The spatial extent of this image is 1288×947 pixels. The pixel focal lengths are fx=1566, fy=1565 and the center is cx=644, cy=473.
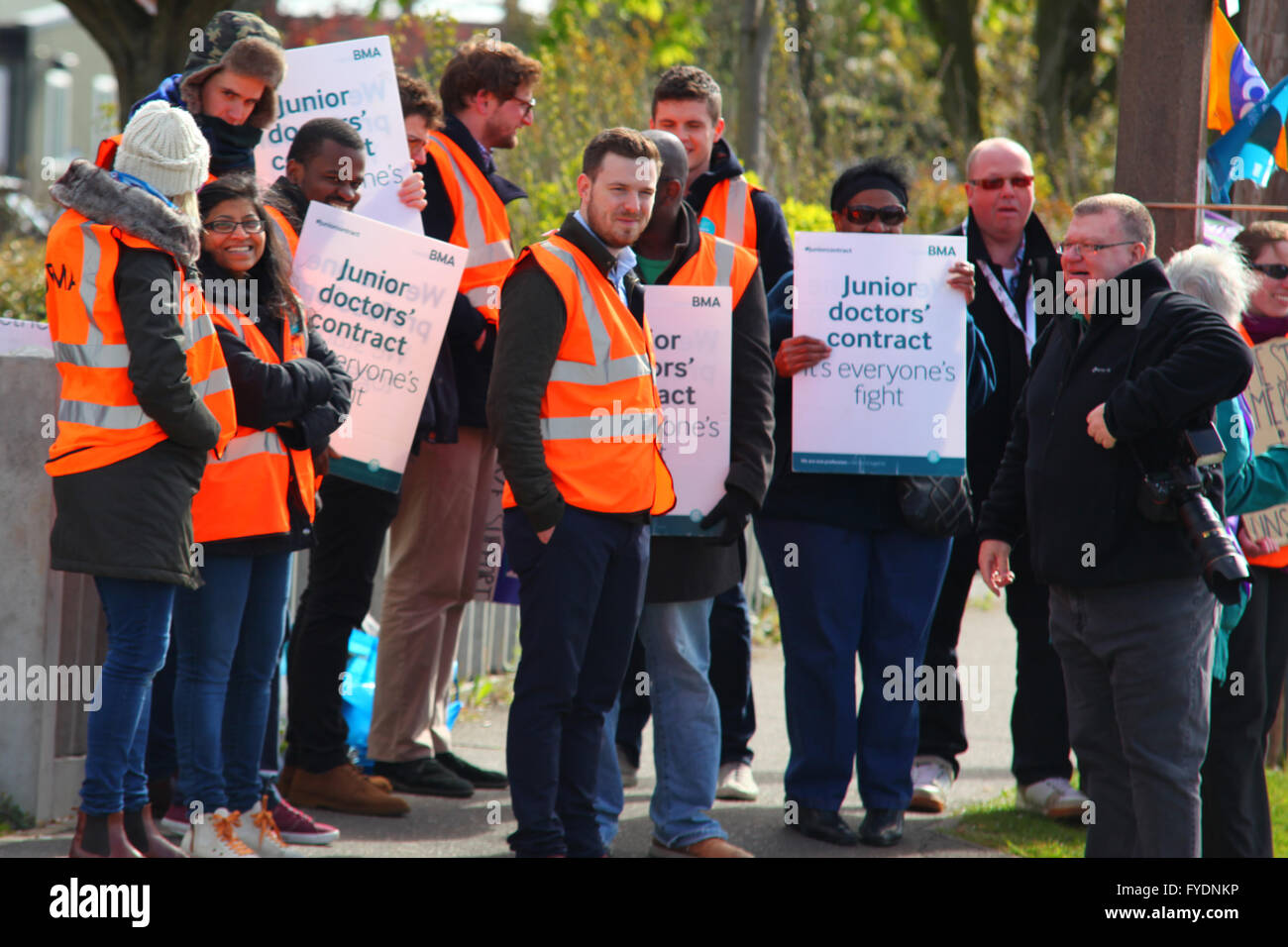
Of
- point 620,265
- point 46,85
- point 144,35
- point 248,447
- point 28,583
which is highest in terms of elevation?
point 46,85

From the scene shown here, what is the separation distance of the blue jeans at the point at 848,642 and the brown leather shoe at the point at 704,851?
535 millimetres

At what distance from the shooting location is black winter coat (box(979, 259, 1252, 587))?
13.9ft

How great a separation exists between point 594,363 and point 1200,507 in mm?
1787

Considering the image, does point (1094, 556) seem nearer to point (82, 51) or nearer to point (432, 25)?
point (432, 25)

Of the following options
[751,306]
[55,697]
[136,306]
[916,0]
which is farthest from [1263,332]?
[916,0]

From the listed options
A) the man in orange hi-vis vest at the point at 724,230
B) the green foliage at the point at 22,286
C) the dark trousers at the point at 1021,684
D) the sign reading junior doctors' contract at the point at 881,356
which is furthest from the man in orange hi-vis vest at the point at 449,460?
the green foliage at the point at 22,286

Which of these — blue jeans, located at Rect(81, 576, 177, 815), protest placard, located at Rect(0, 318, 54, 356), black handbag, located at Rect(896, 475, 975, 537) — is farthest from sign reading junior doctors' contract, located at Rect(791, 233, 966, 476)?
protest placard, located at Rect(0, 318, 54, 356)

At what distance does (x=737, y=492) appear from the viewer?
5164 mm

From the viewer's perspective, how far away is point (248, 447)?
4.82m

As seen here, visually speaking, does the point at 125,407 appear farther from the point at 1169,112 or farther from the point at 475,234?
the point at 1169,112

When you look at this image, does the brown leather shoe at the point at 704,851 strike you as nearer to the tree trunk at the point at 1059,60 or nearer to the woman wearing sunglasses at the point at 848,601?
the woman wearing sunglasses at the point at 848,601

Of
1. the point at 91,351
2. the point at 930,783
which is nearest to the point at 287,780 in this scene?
the point at 91,351

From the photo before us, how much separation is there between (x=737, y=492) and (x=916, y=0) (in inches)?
720

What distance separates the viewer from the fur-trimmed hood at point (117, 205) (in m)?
4.35
